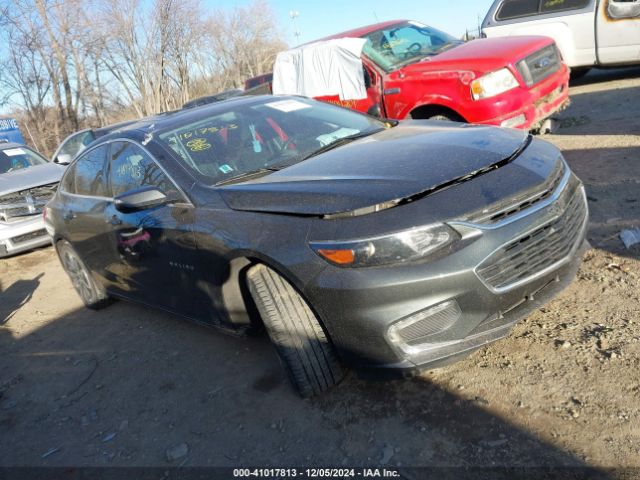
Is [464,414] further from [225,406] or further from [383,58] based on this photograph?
[383,58]

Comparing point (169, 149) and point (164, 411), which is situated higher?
point (169, 149)

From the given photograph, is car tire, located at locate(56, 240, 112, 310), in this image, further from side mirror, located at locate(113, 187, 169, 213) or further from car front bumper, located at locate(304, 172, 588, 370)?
car front bumper, located at locate(304, 172, 588, 370)

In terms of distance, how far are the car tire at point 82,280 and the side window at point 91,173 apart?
26.1 inches

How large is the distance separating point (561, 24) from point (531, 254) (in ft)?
27.7

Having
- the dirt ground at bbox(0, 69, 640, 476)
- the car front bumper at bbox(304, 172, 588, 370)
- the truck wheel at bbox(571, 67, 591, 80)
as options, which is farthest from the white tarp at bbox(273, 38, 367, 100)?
the truck wheel at bbox(571, 67, 591, 80)

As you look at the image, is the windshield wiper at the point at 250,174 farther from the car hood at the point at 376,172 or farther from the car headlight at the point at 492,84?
the car headlight at the point at 492,84

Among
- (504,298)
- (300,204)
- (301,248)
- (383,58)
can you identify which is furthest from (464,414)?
(383,58)

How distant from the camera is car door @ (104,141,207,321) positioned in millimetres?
3111

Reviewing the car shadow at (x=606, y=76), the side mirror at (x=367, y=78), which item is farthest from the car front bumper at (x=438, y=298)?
the car shadow at (x=606, y=76)

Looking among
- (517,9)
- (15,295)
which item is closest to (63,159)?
(15,295)

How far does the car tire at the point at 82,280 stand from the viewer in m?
4.64

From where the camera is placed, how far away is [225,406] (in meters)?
2.94

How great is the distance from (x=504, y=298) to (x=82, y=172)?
361 centimetres

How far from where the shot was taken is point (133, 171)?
359cm
